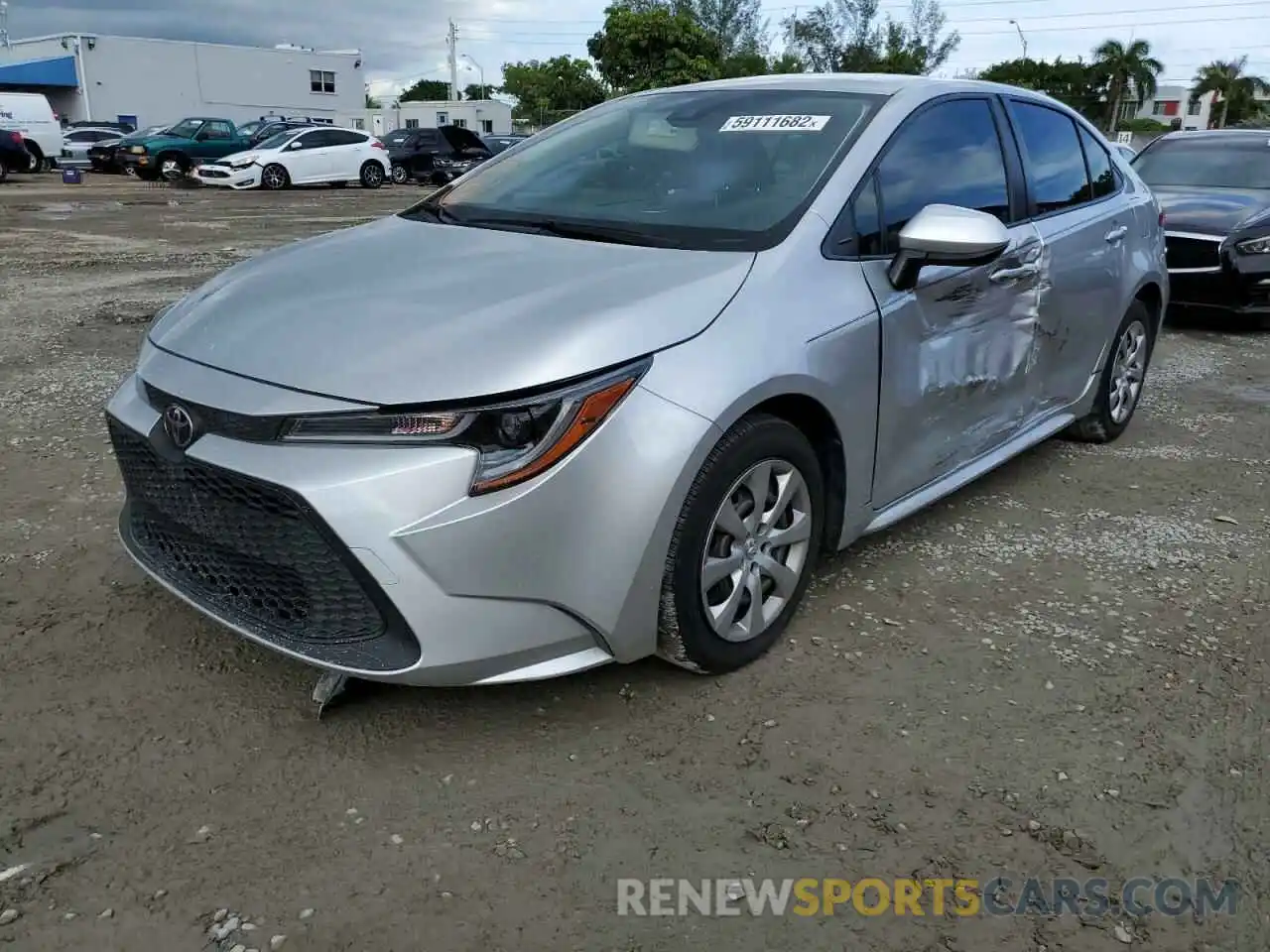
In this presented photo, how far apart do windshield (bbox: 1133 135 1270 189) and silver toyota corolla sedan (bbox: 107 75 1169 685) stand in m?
6.40

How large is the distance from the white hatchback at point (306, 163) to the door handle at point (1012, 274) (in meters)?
21.2

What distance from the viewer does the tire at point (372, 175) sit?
2402cm

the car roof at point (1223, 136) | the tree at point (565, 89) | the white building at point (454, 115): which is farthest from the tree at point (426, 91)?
the car roof at point (1223, 136)

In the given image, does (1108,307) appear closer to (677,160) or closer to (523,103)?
(677,160)

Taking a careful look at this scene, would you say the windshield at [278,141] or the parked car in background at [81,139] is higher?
the windshield at [278,141]

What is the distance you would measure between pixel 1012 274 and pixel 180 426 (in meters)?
2.76

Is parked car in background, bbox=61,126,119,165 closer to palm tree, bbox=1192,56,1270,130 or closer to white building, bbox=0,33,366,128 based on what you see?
white building, bbox=0,33,366,128

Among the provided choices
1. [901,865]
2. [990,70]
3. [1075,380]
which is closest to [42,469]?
[901,865]

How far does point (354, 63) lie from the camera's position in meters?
59.1

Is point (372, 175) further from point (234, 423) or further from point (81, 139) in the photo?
point (234, 423)

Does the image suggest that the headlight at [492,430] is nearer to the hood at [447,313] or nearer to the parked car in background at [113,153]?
the hood at [447,313]

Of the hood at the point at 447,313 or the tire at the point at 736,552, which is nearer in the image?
the hood at the point at 447,313

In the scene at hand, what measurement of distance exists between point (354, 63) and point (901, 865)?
63.8 metres

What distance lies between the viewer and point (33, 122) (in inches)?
1059
